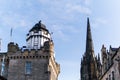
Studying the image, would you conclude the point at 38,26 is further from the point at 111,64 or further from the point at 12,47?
the point at 111,64

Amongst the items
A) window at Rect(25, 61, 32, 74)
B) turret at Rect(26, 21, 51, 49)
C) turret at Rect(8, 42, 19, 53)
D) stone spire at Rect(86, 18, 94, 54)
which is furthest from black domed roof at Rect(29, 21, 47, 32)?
stone spire at Rect(86, 18, 94, 54)

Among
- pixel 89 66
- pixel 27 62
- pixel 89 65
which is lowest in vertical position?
pixel 27 62

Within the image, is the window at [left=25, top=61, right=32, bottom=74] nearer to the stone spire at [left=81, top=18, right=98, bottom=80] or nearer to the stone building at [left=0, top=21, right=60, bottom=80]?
the stone building at [left=0, top=21, right=60, bottom=80]

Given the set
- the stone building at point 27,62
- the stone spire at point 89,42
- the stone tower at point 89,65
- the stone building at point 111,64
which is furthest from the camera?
the stone spire at point 89,42

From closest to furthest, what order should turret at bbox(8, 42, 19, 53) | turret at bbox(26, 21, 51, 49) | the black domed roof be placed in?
turret at bbox(8, 42, 19, 53), turret at bbox(26, 21, 51, 49), the black domed roof

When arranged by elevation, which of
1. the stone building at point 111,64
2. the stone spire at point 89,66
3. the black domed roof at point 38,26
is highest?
the black domed roof at point 38,26

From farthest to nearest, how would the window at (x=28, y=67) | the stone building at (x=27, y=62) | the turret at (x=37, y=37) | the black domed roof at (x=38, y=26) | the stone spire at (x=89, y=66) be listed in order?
the stone spire at (x=89, y=66) → the black domed roof at (x=38, y=26) → the turret at (x=37, y=37) → the window at (x=28, y=67) → the stone building at (x=27, y=62)

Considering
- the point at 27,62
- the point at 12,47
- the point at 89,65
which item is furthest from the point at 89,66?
the point at 12,47

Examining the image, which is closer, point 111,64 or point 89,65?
point 111,64

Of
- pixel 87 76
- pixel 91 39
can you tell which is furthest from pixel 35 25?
pixel 91 39

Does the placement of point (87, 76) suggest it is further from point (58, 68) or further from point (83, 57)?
point (58, 68)

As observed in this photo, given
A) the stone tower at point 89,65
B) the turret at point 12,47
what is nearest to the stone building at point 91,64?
the stone tower at point 89,65

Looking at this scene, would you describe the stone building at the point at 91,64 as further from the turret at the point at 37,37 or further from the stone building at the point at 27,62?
the turret at the point at 37,37

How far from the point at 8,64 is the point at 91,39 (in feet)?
173
